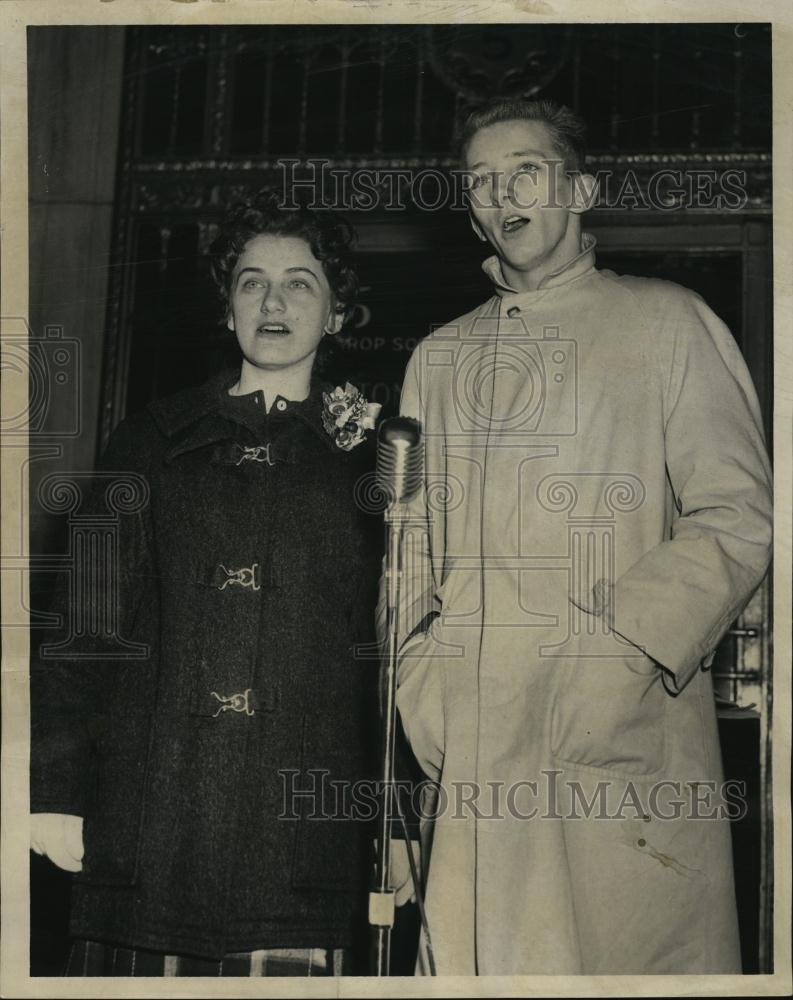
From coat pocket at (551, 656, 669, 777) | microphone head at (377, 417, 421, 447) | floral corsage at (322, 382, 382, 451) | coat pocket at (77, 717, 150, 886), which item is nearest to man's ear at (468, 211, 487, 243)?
floral corsage at (322, 382, 382, 451)

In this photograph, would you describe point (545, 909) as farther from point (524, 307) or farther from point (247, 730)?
Answer: point (524, 307)

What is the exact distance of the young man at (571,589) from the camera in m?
3.00

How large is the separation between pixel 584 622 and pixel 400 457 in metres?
0.51

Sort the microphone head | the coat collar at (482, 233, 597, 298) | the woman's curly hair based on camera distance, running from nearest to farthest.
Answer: the microphone head, the coat collar at (482, 233, 597, 298), the woman's curly hair

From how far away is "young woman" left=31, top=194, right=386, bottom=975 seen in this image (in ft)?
10.1

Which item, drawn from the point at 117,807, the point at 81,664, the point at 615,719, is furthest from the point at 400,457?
the point at 117,807

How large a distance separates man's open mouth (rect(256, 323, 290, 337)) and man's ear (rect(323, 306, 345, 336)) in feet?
0.29

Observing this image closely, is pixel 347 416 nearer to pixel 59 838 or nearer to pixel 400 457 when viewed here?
pixel 400 457

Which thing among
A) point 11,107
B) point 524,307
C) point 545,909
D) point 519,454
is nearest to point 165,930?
point 545,909

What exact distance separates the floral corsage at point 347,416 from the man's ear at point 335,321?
4.9 inches

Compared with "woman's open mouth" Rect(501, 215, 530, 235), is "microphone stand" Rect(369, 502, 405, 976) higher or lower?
lower

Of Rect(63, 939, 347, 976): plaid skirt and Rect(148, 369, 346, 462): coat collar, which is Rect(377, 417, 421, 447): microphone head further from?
Rect(63, 939, 347, 976): plaid skirt

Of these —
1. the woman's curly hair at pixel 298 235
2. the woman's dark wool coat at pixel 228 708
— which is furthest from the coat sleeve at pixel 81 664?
the woman's curly hair at pixel 298 235

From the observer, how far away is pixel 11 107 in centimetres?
Result: 337
